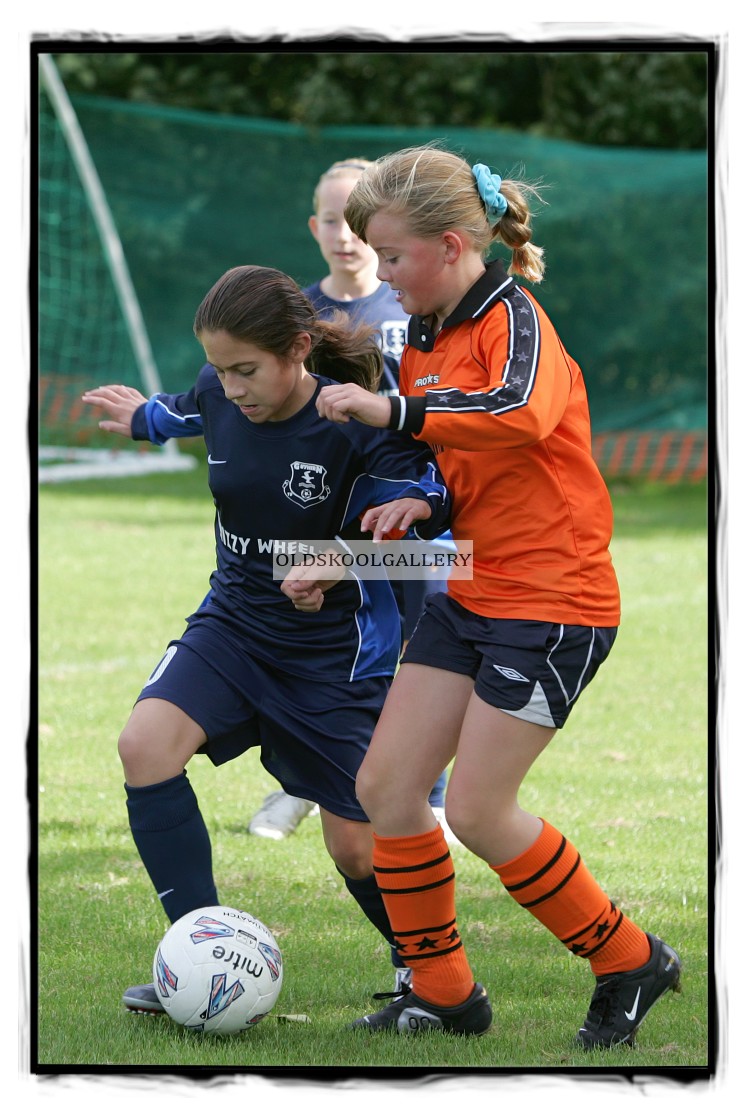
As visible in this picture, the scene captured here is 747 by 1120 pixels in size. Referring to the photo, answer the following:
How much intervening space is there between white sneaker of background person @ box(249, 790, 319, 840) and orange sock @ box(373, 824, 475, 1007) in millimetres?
1537

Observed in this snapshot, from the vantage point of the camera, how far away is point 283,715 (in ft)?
Result: 11.9

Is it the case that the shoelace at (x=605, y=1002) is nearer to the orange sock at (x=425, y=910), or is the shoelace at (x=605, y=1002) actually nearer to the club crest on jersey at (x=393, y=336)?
the orange sock at (x=425, y=910)

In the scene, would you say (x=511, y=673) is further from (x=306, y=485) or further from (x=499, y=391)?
(x=306, y=485)

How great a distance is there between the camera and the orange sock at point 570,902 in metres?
3.33

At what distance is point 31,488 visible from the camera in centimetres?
323

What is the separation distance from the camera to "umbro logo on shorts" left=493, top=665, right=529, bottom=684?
320cm

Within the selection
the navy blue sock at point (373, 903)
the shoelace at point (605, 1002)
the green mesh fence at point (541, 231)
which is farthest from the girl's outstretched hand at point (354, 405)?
the green mesh fence at point (541, 231)

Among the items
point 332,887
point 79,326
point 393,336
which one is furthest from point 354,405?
point 79,326

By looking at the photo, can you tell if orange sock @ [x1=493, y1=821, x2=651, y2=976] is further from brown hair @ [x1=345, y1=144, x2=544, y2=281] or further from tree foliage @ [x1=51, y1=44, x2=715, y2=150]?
tree foliage @ [x1=51, y1=44, x2=715, y2=150]

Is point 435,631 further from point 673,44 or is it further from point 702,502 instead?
point 702,502

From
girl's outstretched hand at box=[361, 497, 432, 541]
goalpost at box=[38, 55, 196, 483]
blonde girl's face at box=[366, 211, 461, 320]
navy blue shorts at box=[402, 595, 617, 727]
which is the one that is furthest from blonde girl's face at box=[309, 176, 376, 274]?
goalpost at box=[38, 55, 196, 483]

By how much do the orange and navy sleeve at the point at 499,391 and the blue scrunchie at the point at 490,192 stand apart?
22 centimetres

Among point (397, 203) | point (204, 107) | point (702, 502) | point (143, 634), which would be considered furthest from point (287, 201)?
point (397, 203)

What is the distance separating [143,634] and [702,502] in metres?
7.83
